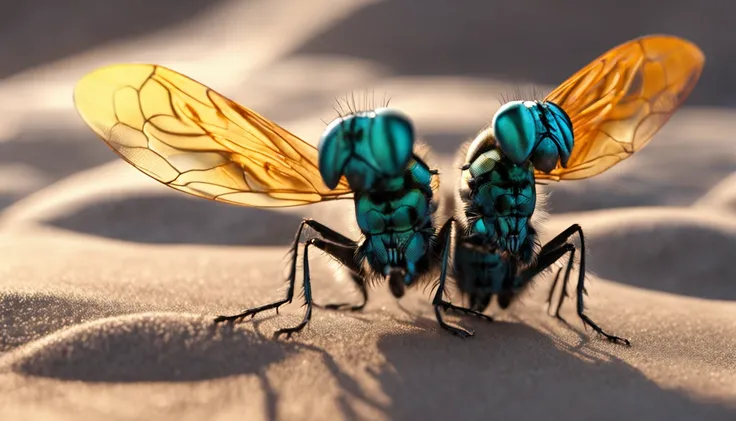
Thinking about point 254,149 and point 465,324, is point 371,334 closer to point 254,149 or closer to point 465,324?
point 465,324

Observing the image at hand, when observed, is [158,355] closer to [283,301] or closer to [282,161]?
[283,301]

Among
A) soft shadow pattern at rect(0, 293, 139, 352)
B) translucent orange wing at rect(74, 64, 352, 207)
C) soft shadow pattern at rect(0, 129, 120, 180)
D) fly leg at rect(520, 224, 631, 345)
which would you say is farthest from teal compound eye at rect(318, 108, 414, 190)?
soft shadow pattern at rect(0, 129, 120, 180)

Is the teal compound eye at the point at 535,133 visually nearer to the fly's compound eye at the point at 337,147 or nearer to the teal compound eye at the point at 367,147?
the teal compound eye at the point at 367,147

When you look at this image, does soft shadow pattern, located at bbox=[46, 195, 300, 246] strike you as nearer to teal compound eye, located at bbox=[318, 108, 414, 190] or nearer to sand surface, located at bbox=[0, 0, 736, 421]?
sand surface, located at bbox=[0, 0, 736, 421]

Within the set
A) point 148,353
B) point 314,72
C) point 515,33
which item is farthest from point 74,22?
point 148,353

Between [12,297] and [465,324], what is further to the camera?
[465,324]

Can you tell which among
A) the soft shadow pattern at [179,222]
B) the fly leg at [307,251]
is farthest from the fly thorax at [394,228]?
the soft shadow pattern at [179,222]

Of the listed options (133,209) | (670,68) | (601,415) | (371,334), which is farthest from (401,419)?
(133,209)
